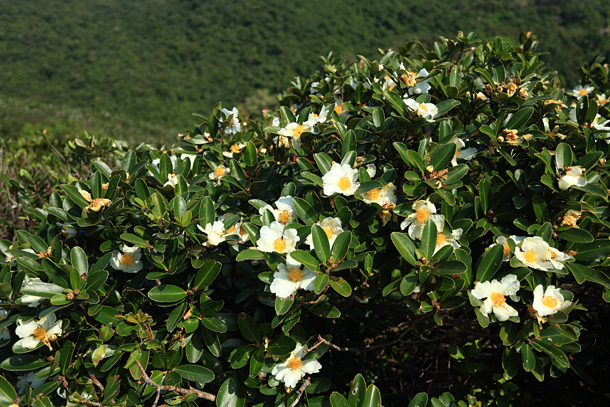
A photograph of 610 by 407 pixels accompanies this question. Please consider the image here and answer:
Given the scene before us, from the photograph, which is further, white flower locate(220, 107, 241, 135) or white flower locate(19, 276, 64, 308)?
white flower locate(220, 107, 241, 135)

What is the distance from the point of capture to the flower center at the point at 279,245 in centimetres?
119

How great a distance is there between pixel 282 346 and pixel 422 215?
2.09 feet

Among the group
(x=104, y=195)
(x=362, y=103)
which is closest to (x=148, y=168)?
(x=104, y=195)

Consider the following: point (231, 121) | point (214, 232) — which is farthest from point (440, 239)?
point (231, 121)

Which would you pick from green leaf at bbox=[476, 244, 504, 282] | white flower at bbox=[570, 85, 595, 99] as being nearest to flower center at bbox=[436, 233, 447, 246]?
green leaf at bbox=[476, 244, 504, 282]

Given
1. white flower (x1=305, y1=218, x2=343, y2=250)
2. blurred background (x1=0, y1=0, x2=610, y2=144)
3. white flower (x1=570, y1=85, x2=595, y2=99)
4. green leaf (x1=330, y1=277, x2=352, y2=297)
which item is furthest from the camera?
blurred background (x1=0, y1=0, x2=610, y2=144)

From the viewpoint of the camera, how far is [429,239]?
1.20 meters

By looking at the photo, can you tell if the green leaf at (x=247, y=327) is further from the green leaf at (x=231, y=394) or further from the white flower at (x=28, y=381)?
the white flower at (x=28, y=381)

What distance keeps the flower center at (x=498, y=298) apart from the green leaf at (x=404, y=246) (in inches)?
10.6

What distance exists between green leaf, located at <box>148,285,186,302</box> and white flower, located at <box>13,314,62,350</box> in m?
0.34

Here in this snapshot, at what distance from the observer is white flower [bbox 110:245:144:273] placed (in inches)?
55.6

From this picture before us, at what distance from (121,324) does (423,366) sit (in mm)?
1525

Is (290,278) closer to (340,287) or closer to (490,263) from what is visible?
(340,287)

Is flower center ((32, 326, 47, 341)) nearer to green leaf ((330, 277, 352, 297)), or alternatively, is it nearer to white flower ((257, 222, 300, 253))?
white flower ((257, 222, 300, 253))
